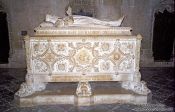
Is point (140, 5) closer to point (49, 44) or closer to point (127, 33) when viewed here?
point (127, 33)

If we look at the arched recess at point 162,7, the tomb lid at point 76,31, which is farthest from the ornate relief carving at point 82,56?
the arched recess at point 162,7

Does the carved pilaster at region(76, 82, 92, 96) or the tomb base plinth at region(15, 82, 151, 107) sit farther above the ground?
the carved pilaster at region(76, 82, 92, 96)

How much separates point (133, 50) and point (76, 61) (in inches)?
40.4

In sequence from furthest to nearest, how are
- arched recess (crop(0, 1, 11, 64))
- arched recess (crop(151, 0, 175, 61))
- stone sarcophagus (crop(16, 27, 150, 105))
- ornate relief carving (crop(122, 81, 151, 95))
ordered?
arched recess (crop(151, 0, 175, 61))
arched recess (crop(0, 1, 11, 64))
ornate relief carving (crop(122, 81, 151, 95))
stone sarcophagus (crop(16, 27, 150, 105))

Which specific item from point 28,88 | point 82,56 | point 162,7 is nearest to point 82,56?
point 82,56

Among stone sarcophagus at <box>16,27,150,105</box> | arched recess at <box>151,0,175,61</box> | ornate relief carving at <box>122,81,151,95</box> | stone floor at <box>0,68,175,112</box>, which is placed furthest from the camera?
arched recess at <box>151,0,175,61</box>

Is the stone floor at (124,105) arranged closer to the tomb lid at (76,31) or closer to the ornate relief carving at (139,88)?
the ornate relief carving at (139,88)

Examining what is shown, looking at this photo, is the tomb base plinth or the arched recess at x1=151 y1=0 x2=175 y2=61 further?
the arched recess at x1=151 y1=0 x2=175 y2=61

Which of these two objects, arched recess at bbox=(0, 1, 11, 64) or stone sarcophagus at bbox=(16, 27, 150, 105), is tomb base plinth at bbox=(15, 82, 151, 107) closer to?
stone sarcophagus at bbox=(16, 27, 150, 105)

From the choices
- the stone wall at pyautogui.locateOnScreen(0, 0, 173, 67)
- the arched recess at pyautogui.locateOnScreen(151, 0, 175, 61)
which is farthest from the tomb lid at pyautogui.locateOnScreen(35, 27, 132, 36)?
the arched recess at pyautogui.locateOnScreen(151, 0, 175, 61)

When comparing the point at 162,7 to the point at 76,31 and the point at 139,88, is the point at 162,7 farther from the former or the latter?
the point at 76,31

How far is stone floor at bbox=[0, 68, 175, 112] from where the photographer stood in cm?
452

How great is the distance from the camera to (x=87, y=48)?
468 centimetres

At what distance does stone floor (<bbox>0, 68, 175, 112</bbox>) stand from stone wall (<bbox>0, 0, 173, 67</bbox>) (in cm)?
Answer: 67
